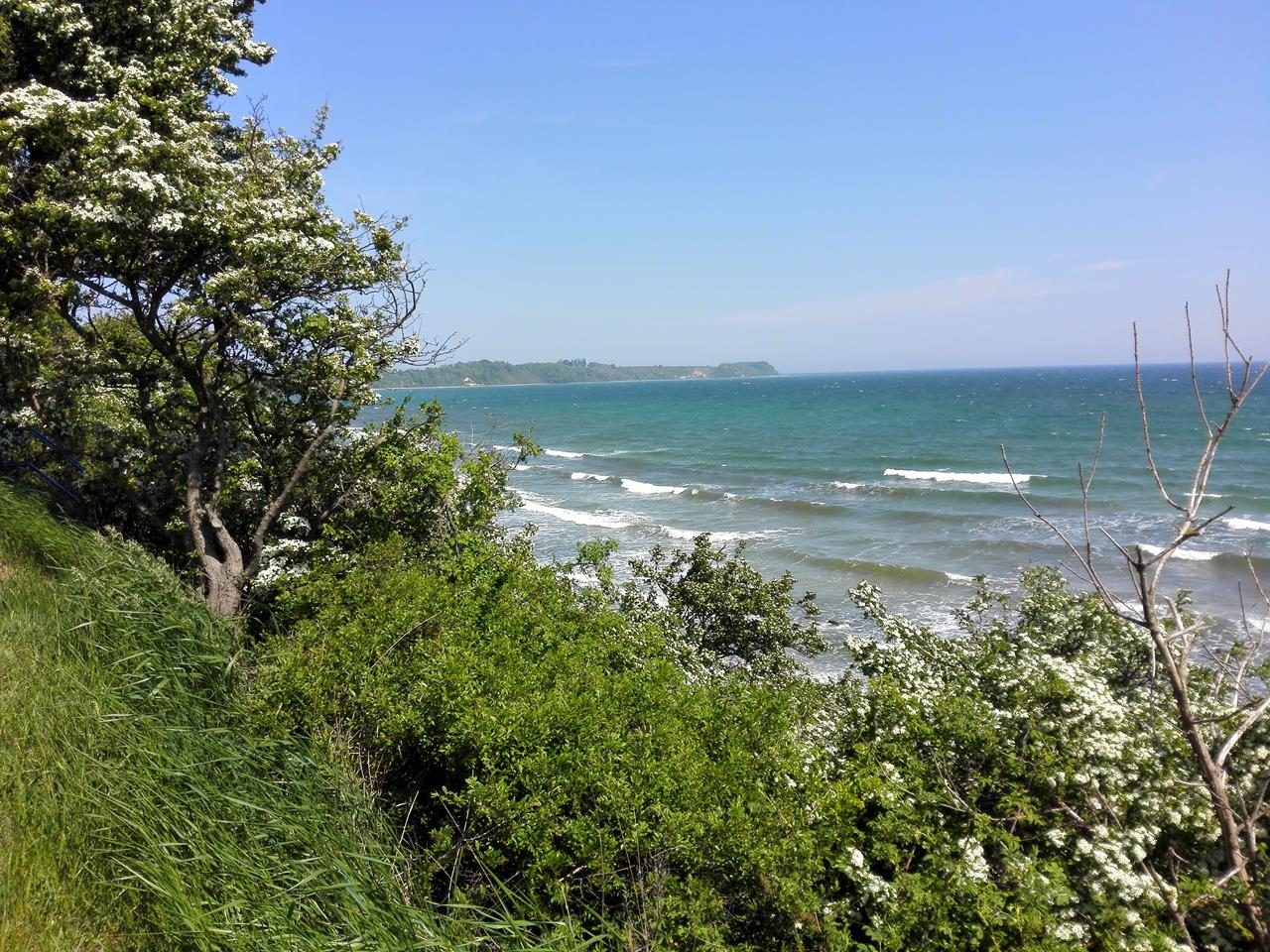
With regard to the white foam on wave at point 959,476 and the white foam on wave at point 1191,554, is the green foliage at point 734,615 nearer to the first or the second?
the white foam on wave at point 1191,554

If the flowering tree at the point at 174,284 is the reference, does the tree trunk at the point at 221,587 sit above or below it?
below

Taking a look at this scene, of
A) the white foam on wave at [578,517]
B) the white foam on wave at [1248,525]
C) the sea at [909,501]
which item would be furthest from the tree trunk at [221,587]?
the white foam on wave at [1248,525]

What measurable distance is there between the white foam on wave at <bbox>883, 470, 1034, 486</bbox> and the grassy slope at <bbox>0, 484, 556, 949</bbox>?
37.9 m

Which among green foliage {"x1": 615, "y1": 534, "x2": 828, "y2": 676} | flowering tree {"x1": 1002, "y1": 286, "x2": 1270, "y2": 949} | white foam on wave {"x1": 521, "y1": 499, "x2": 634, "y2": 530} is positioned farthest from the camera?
white foam on wave {"x1": 521, "y1": 499, "x2": 634, "y2": 530}

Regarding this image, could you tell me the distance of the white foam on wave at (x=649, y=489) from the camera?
1460 inches

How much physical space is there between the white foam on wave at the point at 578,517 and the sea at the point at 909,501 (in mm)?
165

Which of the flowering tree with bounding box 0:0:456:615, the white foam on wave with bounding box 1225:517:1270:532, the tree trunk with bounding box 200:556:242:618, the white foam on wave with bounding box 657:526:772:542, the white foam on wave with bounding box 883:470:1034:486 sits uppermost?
the flowering tree with bounding box 0:0:456:615

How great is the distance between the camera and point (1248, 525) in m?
27.0

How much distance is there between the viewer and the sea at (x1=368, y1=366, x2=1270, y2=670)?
69.8 feet

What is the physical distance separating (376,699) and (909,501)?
104 ft

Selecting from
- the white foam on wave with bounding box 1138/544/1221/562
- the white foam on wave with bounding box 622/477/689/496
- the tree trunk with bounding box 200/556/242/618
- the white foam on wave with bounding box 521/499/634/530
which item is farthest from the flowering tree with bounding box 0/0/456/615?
the white foam on wave with bounding box 622/477/689/496

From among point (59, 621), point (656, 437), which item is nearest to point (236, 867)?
point (59, 621)

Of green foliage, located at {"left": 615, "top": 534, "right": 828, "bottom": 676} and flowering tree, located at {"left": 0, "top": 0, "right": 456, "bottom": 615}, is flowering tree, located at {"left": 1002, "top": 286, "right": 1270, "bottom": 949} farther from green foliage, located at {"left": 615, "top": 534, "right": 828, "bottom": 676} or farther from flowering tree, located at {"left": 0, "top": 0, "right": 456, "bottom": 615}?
flowering tree, located at {"left": 0, "top": 0, "right": 456, "bottom": 615}

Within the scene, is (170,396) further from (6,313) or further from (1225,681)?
(1225,681)
